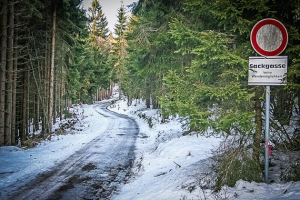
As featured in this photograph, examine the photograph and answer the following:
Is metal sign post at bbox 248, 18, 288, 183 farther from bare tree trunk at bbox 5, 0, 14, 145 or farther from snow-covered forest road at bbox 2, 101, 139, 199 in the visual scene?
bare tree trunk at bbox 5, 0, 14, 145

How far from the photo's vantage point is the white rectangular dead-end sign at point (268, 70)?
14.2ft

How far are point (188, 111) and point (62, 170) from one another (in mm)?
6011

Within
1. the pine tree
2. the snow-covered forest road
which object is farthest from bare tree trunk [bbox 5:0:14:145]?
the pine tree

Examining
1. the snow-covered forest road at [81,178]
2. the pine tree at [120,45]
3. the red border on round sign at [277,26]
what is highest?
the pine tree at [120,45]

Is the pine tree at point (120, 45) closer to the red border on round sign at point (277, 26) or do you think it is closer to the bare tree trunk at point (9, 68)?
the bare tree trunk at point (9, 68)

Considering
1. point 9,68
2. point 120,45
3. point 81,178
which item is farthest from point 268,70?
point 120,45

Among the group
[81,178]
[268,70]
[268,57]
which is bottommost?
[81,178]

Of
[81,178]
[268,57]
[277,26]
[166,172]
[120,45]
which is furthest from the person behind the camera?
[120,45]

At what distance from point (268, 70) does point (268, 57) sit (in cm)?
28

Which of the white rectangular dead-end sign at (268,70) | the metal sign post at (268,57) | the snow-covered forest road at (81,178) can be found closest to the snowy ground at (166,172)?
the snow-covered forest road at (81,178)

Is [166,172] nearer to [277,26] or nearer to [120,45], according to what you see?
[277,26]

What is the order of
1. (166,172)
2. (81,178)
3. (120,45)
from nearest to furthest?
(166,172)
(81,178)
(120,45)

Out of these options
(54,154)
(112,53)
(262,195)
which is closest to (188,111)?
(262,195)

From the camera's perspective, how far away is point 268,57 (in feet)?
14.5
